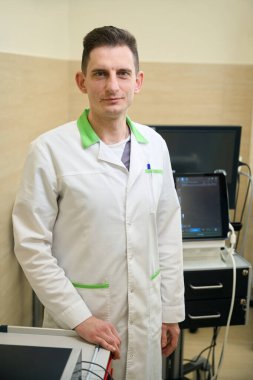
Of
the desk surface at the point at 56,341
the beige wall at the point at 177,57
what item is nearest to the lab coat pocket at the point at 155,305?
the desk surface at the point at 56,341

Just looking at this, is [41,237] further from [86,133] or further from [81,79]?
[81,79]

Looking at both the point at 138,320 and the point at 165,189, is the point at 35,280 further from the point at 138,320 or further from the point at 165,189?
the point at 165,189

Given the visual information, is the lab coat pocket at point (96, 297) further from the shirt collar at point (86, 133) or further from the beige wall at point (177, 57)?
the beige wall at point (177, 57)

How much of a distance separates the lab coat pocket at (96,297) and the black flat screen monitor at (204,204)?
0.69m

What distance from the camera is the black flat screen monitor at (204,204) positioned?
1.89 meters

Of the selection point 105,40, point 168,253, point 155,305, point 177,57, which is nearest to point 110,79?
point 105,40

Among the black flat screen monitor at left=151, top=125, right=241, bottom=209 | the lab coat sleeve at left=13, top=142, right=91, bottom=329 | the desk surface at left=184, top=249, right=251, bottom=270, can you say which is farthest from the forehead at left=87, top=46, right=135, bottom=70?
the desk surface at left=184, top=249, right=251, bottom=270

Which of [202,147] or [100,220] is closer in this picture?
[100,220]

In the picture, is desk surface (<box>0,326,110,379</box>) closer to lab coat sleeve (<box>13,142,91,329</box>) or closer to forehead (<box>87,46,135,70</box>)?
lab coat sleeve (<box>13,142,91,329</box>)

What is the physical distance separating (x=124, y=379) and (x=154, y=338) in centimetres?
16

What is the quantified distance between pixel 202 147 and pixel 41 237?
107 cm

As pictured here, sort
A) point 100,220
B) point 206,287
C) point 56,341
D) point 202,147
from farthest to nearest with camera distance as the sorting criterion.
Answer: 1. point 202,147
2. point 206,287
3. point 100,220
4. point 56,341

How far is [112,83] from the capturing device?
1229mm

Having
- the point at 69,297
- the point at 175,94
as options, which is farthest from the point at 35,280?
the point at 175,94
